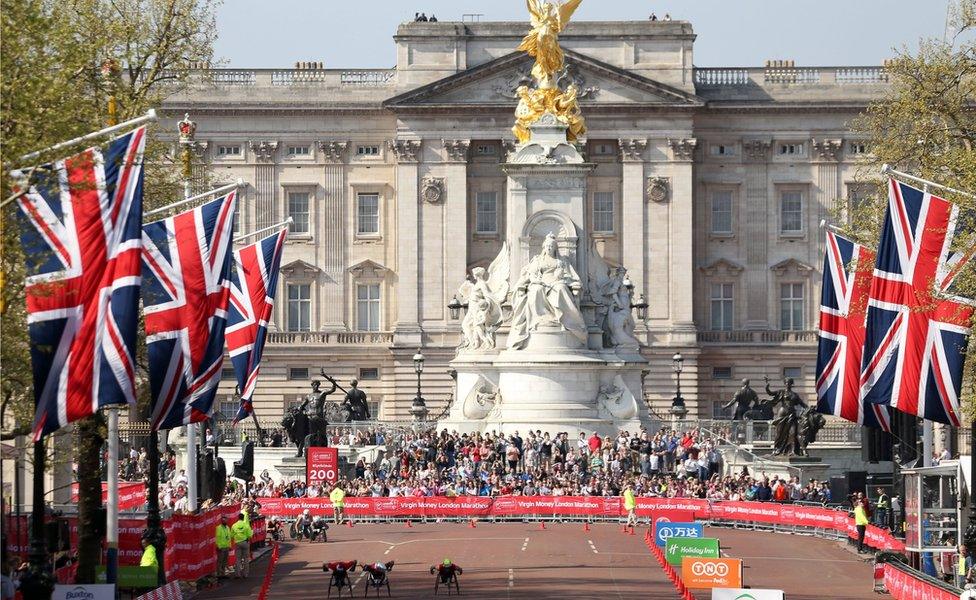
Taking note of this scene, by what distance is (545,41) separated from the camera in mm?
74812

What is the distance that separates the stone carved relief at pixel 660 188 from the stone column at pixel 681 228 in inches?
9.8

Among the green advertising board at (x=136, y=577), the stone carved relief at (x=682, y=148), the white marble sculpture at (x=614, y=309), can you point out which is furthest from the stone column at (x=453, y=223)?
the green advertising board at (x=136, y=577)

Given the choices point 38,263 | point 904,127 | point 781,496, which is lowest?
point 781,496

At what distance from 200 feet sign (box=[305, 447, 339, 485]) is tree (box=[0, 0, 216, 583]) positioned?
12.9 metres

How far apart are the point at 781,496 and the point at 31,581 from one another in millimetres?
31999

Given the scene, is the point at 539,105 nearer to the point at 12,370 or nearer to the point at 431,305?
the point at 431,305

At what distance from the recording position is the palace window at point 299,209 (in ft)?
341

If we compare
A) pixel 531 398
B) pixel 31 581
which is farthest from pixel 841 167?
pixel 31 581

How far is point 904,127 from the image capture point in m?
56.5

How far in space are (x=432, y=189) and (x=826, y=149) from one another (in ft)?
60.9

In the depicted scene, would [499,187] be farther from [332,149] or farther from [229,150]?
[229,150]

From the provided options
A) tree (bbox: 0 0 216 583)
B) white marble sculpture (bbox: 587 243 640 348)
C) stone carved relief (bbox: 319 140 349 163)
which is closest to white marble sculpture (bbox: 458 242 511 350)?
white marble sculpture (bbox: 587 243 640 348)

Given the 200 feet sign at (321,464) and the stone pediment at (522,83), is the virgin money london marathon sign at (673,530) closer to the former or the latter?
the 200 feet sign at (321,464)

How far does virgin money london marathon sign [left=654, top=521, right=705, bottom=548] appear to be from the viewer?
4331 cm
